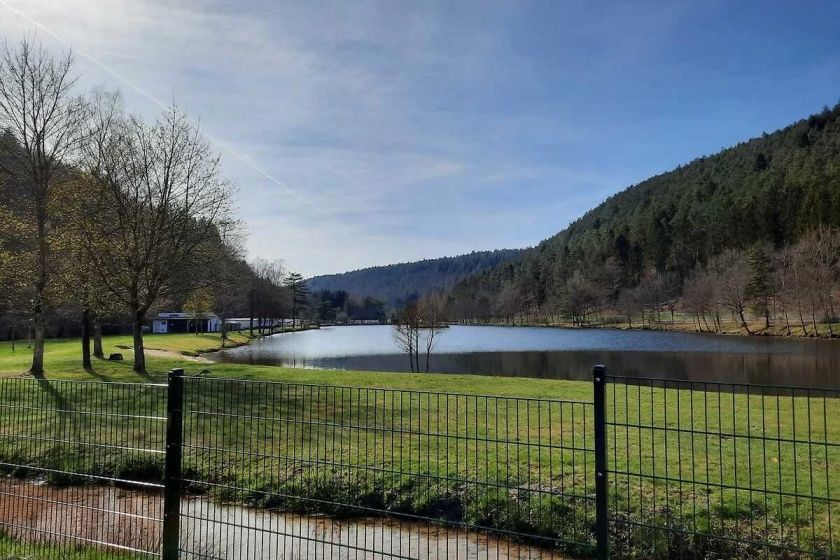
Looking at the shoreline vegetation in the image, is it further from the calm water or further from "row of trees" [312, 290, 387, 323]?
"row of trees" [312, 290, 387, 323]

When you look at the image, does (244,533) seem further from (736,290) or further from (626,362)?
(736,290)

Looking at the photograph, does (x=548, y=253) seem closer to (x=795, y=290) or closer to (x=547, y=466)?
(x=795, y=290)

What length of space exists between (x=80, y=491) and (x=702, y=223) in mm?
131990

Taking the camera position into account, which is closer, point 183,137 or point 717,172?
point 183,137

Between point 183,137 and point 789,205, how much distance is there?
103 metres

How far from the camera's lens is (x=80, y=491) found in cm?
786

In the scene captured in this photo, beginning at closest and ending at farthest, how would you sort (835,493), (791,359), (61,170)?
(835,493) → (61,170) → (791,359)

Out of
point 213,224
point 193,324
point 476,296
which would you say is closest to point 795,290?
point 213,224

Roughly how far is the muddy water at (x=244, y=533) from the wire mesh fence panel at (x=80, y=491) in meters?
0.03

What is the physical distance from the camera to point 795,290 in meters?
61.5

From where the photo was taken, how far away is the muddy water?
5.20m

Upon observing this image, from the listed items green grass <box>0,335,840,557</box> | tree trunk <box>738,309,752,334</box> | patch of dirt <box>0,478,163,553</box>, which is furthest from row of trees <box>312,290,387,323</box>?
patch of dirt <box>0,478,163,553</box>

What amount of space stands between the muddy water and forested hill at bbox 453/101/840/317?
9789cm

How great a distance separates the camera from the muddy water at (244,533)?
520cm
